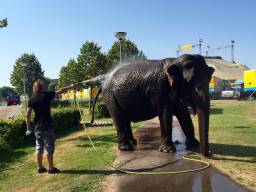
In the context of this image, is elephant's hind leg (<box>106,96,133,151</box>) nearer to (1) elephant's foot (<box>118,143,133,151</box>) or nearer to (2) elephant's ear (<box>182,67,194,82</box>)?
(1) elephant's foot (<box>118,143,133,151</box>)

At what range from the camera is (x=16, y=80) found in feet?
191

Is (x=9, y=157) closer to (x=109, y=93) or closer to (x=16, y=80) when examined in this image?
(x=109, y=93)

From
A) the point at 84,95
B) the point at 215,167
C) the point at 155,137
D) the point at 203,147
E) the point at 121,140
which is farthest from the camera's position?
the point at 84,95

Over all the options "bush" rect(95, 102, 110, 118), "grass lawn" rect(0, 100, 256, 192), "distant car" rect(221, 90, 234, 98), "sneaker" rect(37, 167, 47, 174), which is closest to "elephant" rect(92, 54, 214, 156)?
"grass lawn" rect(0, 100, 256, 192)

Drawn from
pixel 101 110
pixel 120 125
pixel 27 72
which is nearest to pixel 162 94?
pixel 120 125

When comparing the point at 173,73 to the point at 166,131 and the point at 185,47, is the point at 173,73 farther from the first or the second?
the point at 185,47

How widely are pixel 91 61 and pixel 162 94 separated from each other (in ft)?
88.5

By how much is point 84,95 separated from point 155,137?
3169cm

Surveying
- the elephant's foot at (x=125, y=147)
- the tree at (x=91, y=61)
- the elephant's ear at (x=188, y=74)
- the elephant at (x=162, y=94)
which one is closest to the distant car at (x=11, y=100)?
the tree at (x=91, y=61)

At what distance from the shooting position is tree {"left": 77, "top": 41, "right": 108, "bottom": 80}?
1377 inches

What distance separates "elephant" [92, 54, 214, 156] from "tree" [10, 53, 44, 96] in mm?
44963

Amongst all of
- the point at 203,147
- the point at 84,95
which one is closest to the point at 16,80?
the point at 84,95

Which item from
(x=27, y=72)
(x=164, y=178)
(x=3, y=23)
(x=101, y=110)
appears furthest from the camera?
(x=27, y=72)

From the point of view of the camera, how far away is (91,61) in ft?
116
